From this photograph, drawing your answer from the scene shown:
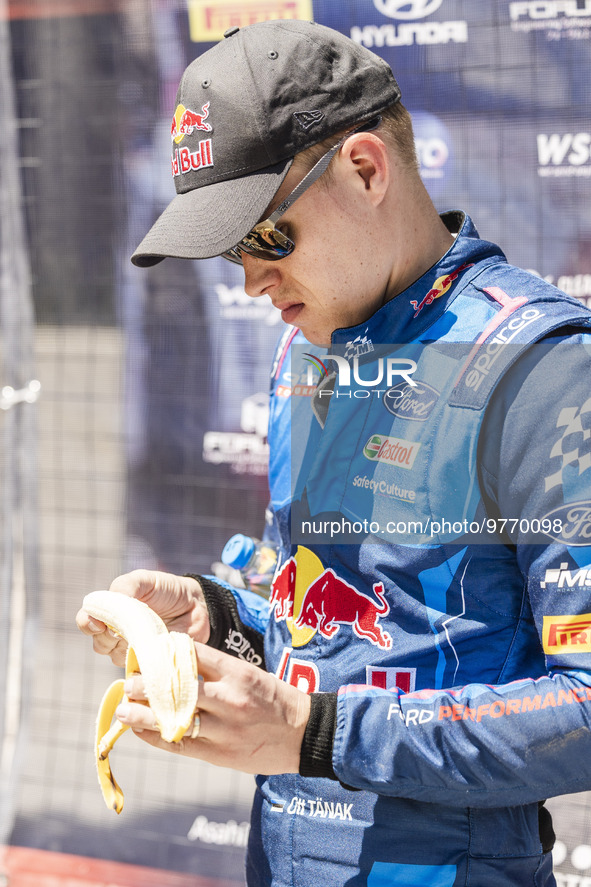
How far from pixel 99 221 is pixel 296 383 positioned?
175 centimetres

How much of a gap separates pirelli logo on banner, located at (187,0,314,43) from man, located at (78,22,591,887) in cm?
146

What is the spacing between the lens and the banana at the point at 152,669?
2.75ft

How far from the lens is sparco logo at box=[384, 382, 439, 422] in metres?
1.05

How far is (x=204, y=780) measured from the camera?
9.17ft

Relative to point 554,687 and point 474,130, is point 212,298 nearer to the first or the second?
point 474,130

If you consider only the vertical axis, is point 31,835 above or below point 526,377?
below

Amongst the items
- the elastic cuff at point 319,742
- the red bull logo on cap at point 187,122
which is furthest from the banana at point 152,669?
the red bull logo on cap at point 187,122

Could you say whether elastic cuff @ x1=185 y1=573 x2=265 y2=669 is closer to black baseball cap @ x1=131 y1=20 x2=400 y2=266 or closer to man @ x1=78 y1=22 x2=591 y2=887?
man @ x1=78 y1=22 x2=591 y2=887

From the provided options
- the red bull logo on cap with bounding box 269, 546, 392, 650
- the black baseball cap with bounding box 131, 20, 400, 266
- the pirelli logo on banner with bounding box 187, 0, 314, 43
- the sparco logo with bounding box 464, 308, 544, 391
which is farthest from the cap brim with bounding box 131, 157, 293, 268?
the pirelli logo on banner with bounding box 187, 0, 314, 43

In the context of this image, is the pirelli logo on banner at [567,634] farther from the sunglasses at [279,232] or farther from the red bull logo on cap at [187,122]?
the red bull logo on cap at [187,122]

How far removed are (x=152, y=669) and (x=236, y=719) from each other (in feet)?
0.38

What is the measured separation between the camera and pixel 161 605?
137cm

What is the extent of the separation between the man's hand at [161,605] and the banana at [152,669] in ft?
0.30

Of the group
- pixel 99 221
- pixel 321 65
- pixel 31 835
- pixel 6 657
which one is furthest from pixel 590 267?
pixel 31 835
